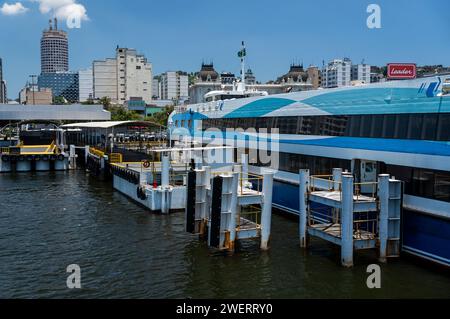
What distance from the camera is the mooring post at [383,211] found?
55.4 ft

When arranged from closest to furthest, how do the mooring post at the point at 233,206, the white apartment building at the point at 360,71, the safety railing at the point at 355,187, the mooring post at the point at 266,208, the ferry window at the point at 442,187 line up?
1. the ferry window at the point at 442,187
2. the safety railing at the point at 355,187
3. the mooring post at the point at 233,206
4. the mooring post at the point at 266,208
5. the white apartment building at the point at 360,71

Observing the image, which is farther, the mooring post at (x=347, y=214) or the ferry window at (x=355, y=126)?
the ferry window at (x=355, y=126)

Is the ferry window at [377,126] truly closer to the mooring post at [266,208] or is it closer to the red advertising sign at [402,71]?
the red advertising sign at [402,71]

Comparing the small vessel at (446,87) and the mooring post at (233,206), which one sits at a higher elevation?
the small vessel at (446,87)

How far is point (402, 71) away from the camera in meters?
19.0

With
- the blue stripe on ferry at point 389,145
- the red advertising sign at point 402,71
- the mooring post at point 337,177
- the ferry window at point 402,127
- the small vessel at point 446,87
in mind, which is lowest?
the mooring post at point 337,177

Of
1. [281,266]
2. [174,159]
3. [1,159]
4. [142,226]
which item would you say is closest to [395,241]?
[281,266]

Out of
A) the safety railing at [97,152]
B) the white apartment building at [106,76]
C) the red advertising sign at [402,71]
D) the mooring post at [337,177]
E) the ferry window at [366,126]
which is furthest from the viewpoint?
the white apartment building at [106,76]

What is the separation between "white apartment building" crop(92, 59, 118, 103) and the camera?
643 ft

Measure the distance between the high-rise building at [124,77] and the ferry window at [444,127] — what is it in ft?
590

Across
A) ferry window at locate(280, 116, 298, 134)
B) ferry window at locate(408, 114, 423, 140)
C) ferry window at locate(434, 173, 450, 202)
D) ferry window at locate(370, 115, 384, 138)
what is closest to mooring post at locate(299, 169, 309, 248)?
ferry window at locate(370, 115, 384, 138)

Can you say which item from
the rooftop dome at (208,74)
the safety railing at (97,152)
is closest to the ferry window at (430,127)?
the safety railing at (97,152)

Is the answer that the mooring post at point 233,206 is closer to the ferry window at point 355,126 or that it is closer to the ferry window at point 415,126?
the ferry window at point 355,126
